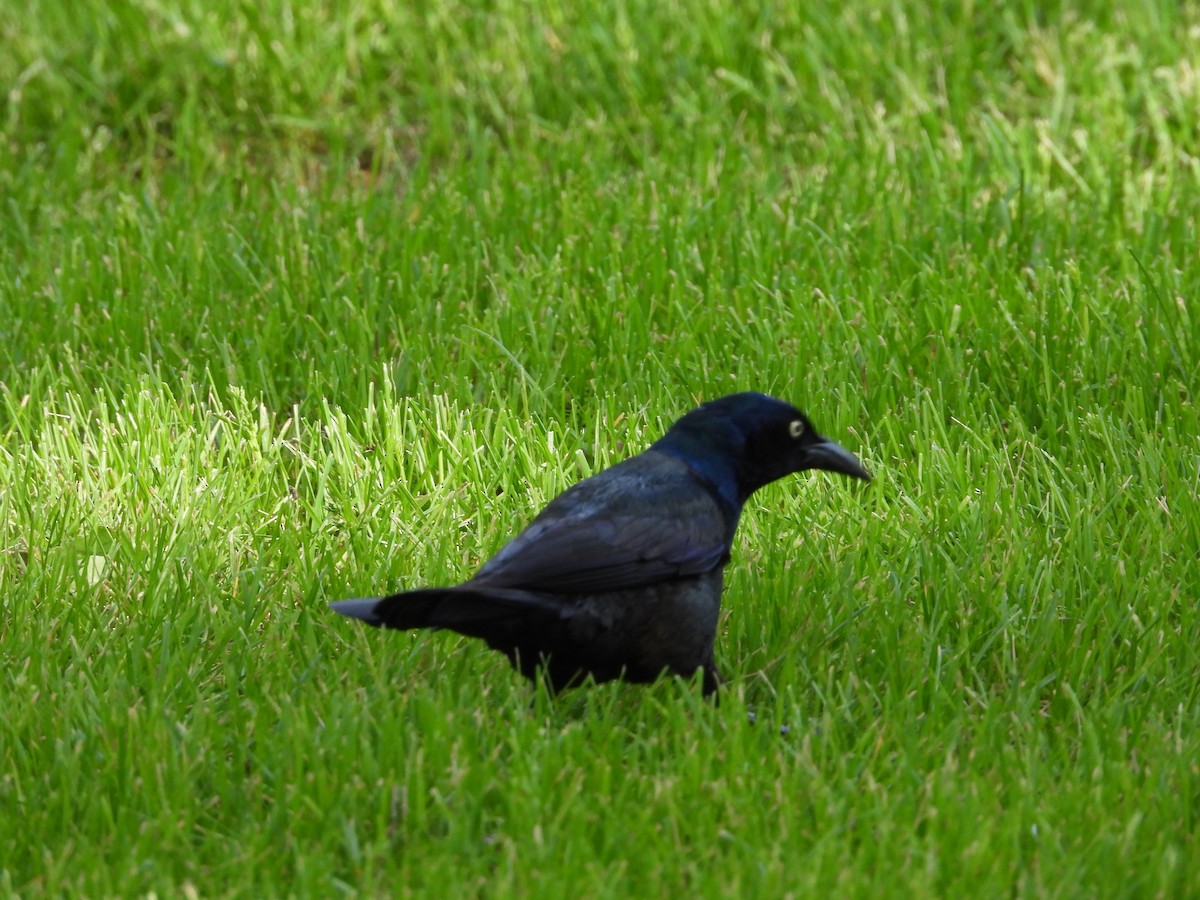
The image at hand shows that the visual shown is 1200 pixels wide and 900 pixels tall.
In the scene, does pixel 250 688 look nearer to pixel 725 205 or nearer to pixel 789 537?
pixel 789 537

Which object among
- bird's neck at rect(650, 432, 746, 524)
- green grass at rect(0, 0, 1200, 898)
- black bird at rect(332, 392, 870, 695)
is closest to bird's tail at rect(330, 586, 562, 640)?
black bird at rect(332, 392, 870, 695)

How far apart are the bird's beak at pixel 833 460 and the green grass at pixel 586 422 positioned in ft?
0.94

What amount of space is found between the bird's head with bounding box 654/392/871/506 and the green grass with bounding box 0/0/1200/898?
32cm

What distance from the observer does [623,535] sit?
3.38 meters

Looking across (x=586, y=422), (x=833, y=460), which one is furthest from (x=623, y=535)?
(x=586, y=422)

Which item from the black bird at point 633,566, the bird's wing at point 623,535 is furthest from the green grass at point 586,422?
the bird's wing at point 623,535

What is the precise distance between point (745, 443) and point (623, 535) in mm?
456

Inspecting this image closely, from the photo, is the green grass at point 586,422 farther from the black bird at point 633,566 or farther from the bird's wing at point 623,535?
the bird's wing at point 623,535

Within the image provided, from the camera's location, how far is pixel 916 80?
690 centimetres

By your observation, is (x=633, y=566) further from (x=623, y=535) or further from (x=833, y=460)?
(x=833, y=460)

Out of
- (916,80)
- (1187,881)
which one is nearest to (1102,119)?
(916,80)

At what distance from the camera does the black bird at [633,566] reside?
10.6 ft

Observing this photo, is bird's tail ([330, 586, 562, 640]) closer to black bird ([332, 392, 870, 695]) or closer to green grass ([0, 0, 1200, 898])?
black bird ([332, 392, 870, 695])

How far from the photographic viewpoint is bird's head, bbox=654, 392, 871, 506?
368cm
